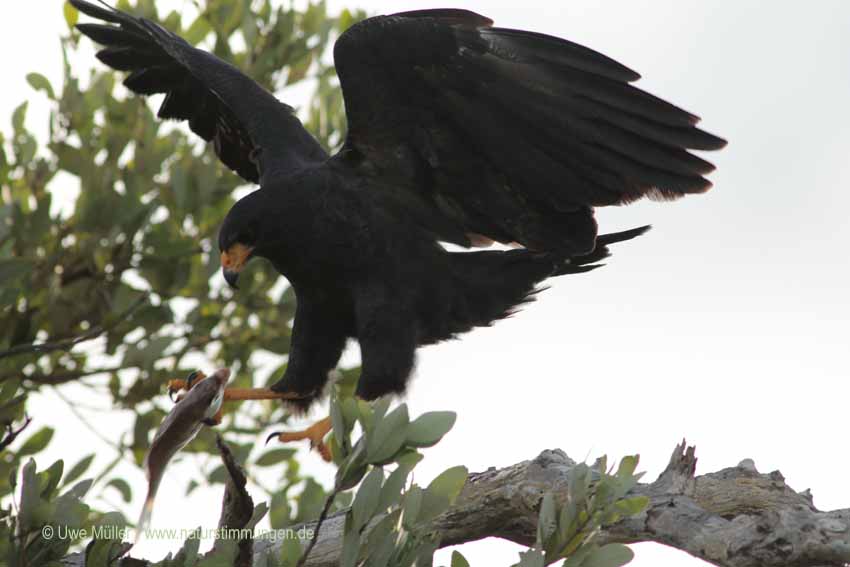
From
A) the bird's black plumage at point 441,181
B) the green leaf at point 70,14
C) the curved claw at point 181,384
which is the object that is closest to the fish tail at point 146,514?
the bird's black plumage at point 441,181

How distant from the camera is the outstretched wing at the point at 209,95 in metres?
6.20

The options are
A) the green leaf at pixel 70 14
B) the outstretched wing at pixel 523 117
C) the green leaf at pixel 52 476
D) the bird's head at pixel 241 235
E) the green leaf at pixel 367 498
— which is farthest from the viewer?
the green leaf at pixel 70 14

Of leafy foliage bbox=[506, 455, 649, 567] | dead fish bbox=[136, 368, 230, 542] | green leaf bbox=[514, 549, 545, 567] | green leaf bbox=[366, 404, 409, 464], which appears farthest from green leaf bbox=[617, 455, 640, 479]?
dead fish bbox=[136, 368, 230, 542]

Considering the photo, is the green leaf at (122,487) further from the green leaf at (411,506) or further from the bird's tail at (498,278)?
the green leaf at (411,506)

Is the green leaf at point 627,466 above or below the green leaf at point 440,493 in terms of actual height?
above

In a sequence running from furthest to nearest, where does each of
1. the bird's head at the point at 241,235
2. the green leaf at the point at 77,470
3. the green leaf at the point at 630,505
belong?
the bird's head at the point at 241,235 < the green leaf at the point at 77,470 < the green leaf at the point at 630,505

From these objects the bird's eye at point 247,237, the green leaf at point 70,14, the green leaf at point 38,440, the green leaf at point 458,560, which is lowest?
the green leaf at point 458,560

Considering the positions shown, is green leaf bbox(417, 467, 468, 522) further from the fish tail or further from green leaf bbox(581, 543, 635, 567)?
the fish tail

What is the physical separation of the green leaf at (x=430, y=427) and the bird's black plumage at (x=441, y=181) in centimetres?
217

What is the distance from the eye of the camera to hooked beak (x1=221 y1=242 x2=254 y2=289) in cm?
567

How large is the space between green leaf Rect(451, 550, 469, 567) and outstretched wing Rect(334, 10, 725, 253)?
2.05 meters

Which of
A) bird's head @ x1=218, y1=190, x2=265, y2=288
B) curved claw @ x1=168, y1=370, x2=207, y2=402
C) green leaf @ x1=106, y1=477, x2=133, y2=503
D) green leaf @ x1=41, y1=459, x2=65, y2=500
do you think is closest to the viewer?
green leaf @ x1=41, y1=459, x2=65, y2=500

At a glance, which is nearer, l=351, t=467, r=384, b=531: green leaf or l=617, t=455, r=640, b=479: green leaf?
l=351, t=467, r=384, b=531: green leaf

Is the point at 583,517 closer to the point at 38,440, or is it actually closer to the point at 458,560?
the point at 458,560
